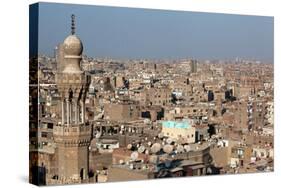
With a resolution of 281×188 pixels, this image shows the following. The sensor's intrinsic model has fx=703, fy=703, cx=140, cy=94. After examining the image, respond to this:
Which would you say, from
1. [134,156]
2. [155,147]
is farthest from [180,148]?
[134,156]

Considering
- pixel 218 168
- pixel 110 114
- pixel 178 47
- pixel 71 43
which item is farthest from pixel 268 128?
pixel 71 43

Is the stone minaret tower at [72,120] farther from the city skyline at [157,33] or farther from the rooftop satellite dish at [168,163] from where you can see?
the rooftop satellite dish at [168,163]

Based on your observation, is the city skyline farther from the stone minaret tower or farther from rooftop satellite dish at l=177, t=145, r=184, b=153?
rooftop satellite dish at l=177, t=145, r=184, b=153

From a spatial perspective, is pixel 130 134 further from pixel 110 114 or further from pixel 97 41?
pixel 97 41

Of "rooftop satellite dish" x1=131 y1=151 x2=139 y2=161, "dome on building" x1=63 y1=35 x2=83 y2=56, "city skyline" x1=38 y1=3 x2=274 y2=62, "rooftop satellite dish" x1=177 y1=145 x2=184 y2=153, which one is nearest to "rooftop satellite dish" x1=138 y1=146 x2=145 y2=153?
"rooftop satellite dish" x1=131 y1=151 x2=139 y2=161

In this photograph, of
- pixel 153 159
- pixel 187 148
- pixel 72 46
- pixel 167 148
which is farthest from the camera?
pixel 187 148

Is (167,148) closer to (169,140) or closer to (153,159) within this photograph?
(169,140)

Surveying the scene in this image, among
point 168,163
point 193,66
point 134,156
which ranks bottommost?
point 168,163

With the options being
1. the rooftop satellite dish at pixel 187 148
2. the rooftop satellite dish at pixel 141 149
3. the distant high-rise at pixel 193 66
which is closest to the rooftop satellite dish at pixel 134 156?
the rooftop satellite dish at pixel 141 149
